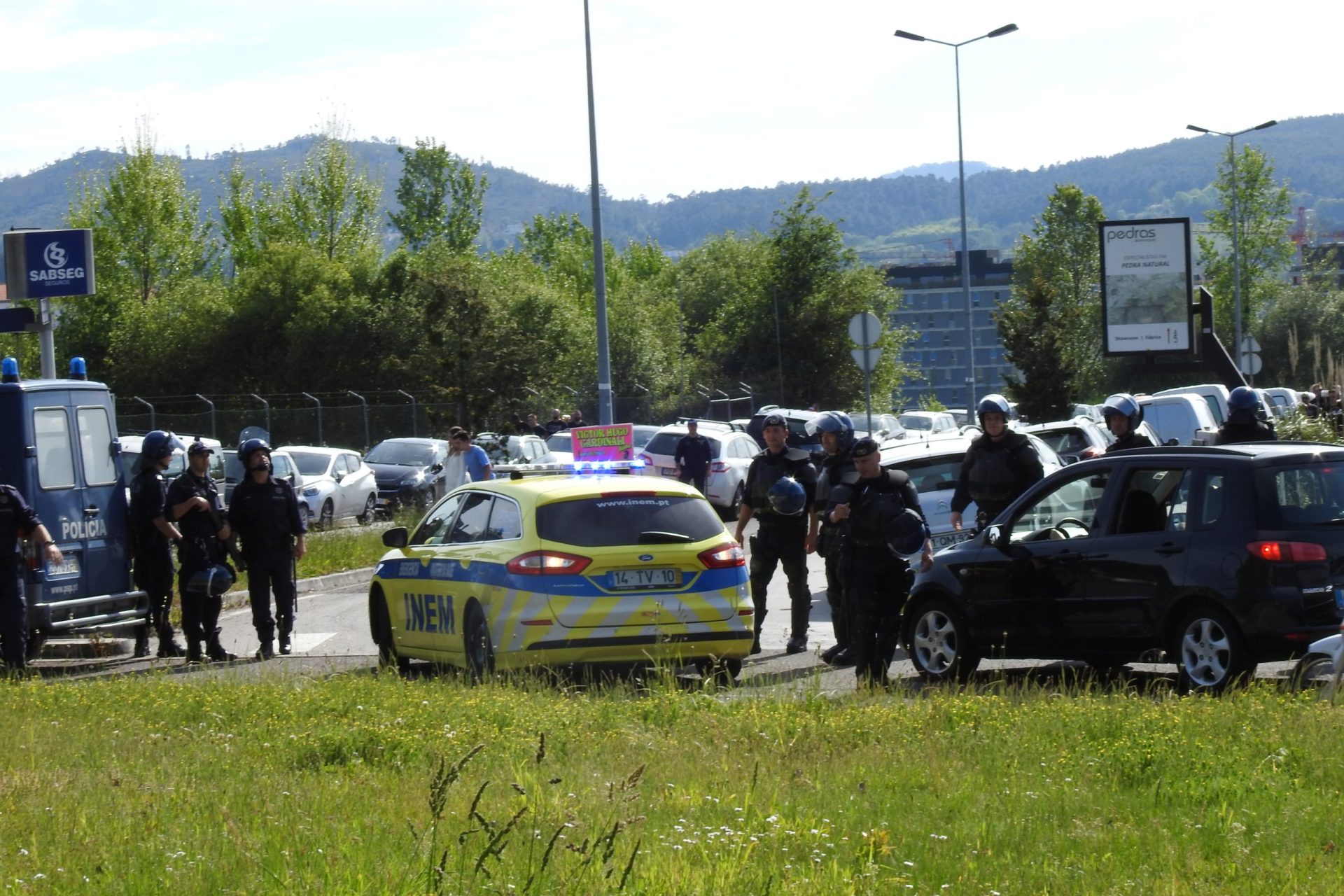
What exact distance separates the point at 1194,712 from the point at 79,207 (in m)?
59.2

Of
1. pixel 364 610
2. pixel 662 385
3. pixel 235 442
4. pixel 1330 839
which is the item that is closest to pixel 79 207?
pixel 662 385

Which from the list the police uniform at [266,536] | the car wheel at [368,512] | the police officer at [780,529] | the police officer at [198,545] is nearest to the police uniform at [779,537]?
the police officer at [780,529]

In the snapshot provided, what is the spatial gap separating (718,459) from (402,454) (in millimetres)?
8792

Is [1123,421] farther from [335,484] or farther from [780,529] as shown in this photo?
[335,484]

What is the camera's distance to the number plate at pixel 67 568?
1315 cm

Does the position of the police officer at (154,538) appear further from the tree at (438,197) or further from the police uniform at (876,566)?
the tree at (438,197)

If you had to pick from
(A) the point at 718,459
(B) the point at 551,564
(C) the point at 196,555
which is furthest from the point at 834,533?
(A) the point at 718,459

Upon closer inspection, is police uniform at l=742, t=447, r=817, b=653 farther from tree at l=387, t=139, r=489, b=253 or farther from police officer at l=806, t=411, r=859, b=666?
tree at l=387, t=139, r=489, b=253

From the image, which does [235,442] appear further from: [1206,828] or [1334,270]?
[1334,270]

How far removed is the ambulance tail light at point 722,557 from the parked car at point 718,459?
1650 cm

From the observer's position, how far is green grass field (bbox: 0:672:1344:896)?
5234mm

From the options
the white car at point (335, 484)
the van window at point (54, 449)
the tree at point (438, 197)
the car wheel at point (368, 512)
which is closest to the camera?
the van window at point (54, 449)

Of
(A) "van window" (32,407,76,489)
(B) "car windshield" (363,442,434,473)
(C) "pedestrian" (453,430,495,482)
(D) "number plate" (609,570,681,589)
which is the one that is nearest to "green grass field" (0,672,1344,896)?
(D) "number plate" (609,570,681,589)

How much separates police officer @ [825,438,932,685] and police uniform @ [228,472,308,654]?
17.2ft
